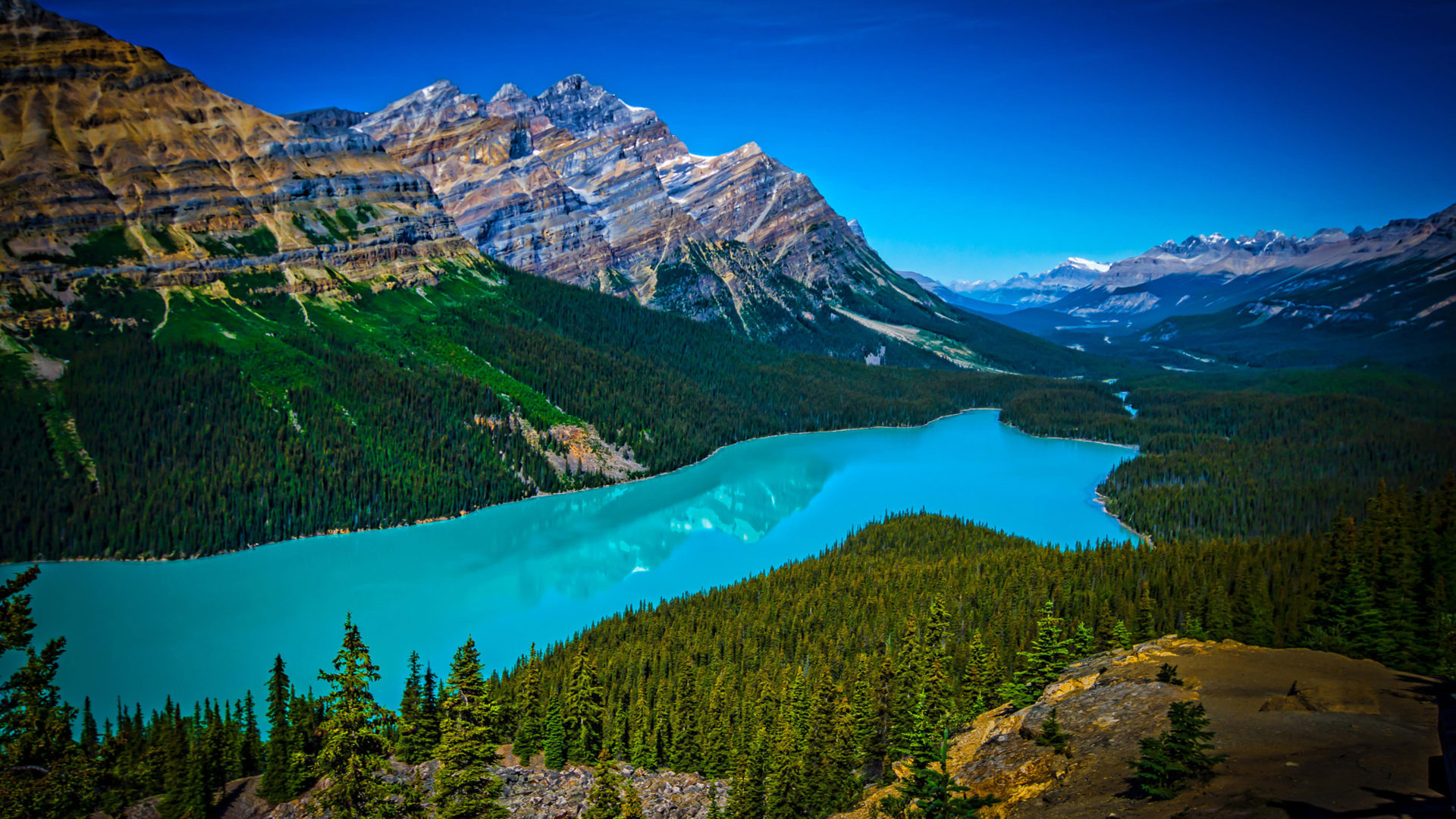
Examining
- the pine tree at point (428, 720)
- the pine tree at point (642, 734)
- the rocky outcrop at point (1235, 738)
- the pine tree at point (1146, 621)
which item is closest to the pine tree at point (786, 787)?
the rocky outcrop at point (1235, 738)

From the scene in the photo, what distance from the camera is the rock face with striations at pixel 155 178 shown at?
14125 cm

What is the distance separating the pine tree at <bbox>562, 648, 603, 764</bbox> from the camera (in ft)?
143

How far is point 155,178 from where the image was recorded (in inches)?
6211

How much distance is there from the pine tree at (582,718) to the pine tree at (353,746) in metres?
23.2

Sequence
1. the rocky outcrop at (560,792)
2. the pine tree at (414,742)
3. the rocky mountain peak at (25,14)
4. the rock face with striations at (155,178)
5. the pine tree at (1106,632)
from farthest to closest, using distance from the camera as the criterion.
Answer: the rocky mountain peak at (25,14)
the rock face with striations at (155,178)
the pine tree at (1106,632)
the pine tree at (414,742)
the rocky outcrop at (560,792)

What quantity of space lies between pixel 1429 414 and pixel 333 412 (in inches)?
5743

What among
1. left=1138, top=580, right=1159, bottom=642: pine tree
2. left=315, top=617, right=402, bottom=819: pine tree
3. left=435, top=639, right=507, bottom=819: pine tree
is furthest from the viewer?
left=1138, top=580, right=1159, bottom=642: pine tree

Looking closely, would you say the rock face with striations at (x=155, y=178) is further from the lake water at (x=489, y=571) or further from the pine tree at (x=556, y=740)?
the pine tree at (x=556, y=740)

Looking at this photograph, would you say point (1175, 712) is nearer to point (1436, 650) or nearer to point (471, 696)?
point (1436, 650)

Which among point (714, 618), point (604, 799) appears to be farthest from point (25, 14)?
point (604, 799)

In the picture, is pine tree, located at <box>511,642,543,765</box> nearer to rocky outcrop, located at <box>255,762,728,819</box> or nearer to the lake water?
rocky outcrop, located at <box>255,762,728,819</box>

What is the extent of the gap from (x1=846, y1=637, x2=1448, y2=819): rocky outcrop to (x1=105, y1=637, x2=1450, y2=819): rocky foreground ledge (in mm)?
63

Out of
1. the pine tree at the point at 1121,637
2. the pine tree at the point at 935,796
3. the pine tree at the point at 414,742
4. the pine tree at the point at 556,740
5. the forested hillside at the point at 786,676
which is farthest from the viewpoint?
the pine tree at the point at 1121,637

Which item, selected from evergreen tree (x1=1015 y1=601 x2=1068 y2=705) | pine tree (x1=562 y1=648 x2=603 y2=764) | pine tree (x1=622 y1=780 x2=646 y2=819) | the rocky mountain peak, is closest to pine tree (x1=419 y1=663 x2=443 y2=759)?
pine tree (x1=562 y1=648 x2=603 y2=764)
